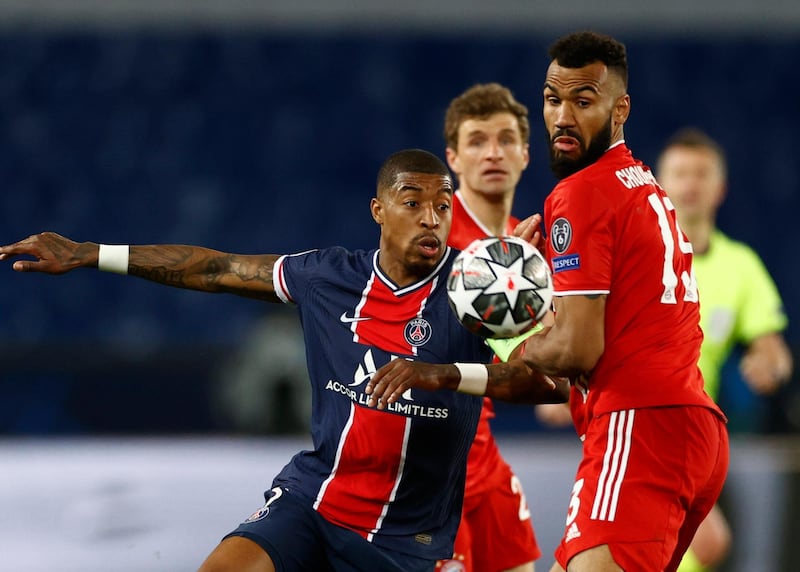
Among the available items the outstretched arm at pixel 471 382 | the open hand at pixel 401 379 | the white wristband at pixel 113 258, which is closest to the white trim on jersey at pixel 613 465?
the outstretched arm at pixel 471 382

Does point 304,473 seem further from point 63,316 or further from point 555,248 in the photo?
point 63,316

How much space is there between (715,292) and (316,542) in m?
3.18

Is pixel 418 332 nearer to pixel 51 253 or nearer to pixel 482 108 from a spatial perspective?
pixel 51 253

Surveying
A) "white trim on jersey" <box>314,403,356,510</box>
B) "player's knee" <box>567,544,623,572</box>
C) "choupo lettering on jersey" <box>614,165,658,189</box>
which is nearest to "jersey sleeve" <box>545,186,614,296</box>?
"choupo lettering on jersey" <box>614,165,658,189</box>

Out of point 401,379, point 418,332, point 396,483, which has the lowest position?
point 396,483

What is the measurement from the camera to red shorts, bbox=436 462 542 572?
197 inches

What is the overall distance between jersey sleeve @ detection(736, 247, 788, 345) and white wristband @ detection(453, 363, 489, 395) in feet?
9.72

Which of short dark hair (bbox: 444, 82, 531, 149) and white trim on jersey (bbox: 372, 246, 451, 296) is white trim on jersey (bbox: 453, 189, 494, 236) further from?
white trim on jersey (bbox: 372, 246, 451, 296)

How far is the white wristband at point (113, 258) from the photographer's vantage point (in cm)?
424

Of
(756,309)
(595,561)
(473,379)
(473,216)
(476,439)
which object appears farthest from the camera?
(756,309)

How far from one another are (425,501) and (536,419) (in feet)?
19.1

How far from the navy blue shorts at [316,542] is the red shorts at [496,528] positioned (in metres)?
0.88

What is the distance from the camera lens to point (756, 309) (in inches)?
253

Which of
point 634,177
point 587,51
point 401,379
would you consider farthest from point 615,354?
point 587,51
